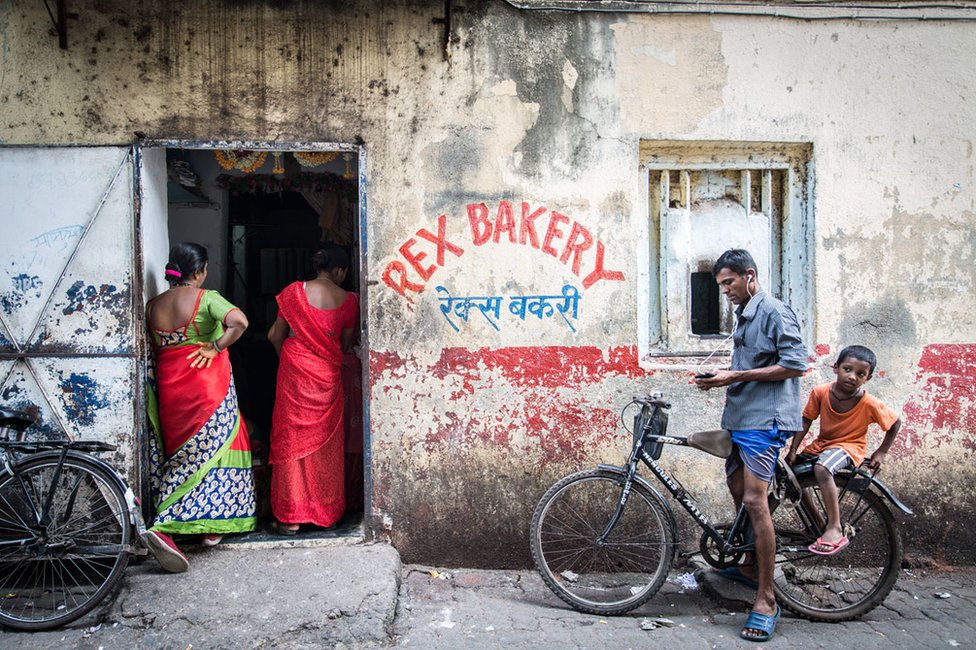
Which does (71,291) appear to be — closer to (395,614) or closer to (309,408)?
(309,408)

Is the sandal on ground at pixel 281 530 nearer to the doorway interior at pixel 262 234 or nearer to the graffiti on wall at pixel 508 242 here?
the doorway interior at pixel 262 234

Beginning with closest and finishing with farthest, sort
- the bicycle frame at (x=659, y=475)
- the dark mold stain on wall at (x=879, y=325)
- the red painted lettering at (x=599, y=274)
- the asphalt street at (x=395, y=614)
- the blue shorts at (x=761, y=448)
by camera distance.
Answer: the asphalt street at (x=395, y=614) < the blue shorts at (x=761, y=448) < the bicycle frame at (x=659, y=475) < the red painted lettering at (x=599, y=274) < the dark mold stain on wall at (x=879, y=325)

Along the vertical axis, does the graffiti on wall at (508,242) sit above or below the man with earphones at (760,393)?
above

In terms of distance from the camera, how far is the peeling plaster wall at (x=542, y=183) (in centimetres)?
461

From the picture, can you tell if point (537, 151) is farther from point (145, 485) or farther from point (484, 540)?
point (145, 485)

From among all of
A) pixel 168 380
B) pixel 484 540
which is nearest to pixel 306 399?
pixel 168 380

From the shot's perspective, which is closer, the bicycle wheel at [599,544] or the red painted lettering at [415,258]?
the bicycle wheel at [599,544]

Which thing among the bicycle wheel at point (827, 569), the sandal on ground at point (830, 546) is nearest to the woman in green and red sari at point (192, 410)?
the bicycle wheel at point (827, 569)

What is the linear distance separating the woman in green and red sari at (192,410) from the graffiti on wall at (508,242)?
41.9 inches

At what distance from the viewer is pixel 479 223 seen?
4.76m

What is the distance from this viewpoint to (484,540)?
4781 mm

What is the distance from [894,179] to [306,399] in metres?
4.03

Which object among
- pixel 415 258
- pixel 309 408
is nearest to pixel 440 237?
pixel 415 258

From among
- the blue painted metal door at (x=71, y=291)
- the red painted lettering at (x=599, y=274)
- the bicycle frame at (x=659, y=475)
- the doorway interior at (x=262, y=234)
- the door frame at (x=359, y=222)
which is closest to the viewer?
the bicycle frame at (x=659, y=475)
